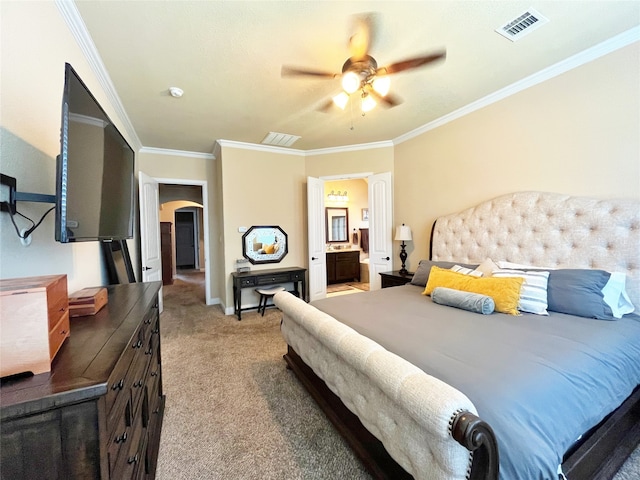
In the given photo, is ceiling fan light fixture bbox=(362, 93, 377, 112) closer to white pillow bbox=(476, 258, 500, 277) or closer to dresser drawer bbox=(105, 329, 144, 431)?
white pillow bbox=(476, 258, 500, 277)

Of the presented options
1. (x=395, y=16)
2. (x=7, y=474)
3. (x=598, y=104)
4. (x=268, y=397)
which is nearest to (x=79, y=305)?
(x=7, y=474)

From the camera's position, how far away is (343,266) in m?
6.56

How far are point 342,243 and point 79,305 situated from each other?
6055 millimetres

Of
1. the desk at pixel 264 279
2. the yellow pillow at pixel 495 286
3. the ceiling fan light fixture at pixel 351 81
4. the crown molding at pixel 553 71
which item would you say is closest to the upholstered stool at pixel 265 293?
the desk at pixel 264 279

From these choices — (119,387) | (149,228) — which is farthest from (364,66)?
(149,228)

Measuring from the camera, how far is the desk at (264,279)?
410 cm

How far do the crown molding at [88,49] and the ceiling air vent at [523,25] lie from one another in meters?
2.91

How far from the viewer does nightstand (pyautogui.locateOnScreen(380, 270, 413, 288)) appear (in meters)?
3.66

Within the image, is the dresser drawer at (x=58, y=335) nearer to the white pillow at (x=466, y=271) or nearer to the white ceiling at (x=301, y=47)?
the white ceiling at (x=301, y=47)

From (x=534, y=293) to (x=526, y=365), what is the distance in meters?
1.05

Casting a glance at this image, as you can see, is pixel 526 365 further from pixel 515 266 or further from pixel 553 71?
pixel 553 71

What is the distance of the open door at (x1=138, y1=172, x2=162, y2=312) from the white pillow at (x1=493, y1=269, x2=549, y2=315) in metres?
4.52

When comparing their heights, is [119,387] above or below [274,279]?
above

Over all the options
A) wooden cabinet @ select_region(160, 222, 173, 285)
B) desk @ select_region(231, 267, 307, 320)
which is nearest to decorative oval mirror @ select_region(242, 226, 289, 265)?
desk @ select_region(231, 267, 307, 320)
